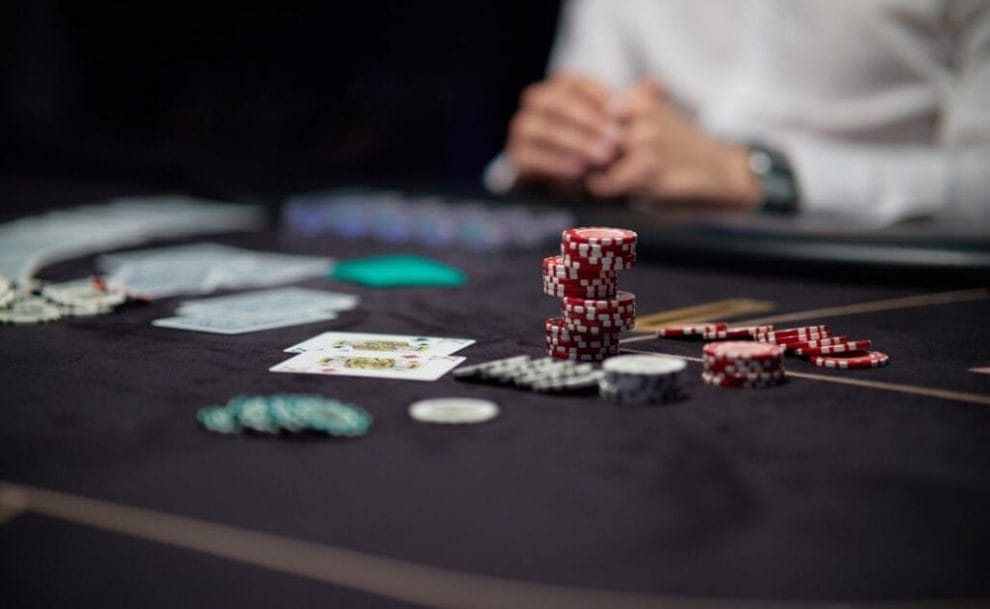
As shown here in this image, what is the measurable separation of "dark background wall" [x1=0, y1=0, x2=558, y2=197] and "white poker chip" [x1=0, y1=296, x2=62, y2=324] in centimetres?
381

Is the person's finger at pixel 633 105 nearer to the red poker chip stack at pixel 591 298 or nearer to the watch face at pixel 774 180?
the watch face at pixel 774 180

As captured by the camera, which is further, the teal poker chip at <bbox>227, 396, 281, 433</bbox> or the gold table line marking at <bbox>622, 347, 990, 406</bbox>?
the gold table line marking at <bbox>622, 347, 990, 406</bbox>

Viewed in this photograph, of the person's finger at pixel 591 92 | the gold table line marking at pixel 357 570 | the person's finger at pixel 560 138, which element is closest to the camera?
the gold table line marking at pixel 357 570

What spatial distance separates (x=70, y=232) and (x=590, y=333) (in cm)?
154

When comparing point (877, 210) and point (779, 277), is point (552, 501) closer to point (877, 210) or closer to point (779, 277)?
point (779, 277)

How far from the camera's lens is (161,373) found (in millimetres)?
1305

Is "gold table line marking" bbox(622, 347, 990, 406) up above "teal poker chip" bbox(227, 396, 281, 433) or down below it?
above

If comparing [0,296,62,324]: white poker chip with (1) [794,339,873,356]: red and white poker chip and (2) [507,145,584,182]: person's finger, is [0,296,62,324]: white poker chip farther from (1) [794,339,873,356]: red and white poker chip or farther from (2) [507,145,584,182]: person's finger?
(2) [507,145,584,182]: person's finger

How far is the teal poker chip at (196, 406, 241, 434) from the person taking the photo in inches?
42.1

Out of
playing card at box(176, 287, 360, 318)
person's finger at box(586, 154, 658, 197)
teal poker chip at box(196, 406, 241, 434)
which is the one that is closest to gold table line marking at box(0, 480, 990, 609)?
teal poker chip at box(196, 406, 241, 434)

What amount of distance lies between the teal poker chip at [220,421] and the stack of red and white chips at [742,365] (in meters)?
→ 0.51

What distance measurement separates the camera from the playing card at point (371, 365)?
50.8 inches

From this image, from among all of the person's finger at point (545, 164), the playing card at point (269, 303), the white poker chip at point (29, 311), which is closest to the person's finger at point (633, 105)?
the person's finger at point (545, 164)

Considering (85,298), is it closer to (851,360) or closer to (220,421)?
(220,421)
